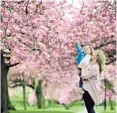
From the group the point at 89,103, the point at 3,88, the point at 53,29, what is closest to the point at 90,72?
the point at 89,103

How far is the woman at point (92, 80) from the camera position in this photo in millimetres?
11078

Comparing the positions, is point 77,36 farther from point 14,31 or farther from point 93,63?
point 93,63

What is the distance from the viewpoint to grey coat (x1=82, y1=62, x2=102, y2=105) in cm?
1109

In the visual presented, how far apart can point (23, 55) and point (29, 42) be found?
65 centimetres

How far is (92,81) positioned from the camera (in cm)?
1124

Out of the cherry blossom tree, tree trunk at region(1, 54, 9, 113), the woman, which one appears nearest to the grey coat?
the woman

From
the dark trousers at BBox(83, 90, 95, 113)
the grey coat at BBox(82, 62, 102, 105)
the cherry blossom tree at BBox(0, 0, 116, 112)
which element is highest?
the cherry blossom tree at BBox(0, 0, 116, 112)

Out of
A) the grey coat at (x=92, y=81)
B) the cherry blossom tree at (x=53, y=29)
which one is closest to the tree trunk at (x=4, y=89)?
the cherry blossom tree at (x=53, y=29)

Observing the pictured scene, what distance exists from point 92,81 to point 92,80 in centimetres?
2

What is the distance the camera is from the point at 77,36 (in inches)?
879

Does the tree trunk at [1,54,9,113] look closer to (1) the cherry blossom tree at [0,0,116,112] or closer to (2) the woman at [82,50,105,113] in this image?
(1) the cherry blossom tree at [0,0,116,112]

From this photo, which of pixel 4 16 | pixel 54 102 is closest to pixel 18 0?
pixel 4 16

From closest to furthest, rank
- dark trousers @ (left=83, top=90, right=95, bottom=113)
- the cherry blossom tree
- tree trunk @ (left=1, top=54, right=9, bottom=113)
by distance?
1. dark trousers @ (left=83, top=90, right=95, bottom=113)
2. the cherry blossom tree
3. tree trunk @ (left=1, top=54, right=9, bottom=113)

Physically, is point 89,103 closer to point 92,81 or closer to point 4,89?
point 92,81
